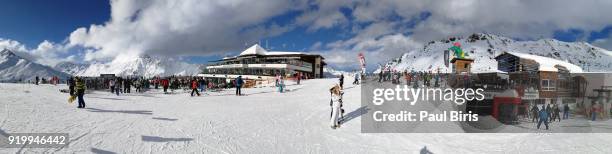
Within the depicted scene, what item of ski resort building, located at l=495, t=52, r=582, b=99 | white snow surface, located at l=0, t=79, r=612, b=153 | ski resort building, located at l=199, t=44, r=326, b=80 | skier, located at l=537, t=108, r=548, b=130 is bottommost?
white snow surface, located at l=0, t=79, r=612, b=153

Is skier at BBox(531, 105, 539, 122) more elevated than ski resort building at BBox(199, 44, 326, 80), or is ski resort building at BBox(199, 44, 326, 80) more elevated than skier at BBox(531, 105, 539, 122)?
ski resort building at BBox(199, 44, 326, 80)

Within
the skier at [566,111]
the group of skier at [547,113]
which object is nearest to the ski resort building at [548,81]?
the skier at [566,111]

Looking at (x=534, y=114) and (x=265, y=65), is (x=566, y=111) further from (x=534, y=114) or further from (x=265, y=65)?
(x=265, y=65)

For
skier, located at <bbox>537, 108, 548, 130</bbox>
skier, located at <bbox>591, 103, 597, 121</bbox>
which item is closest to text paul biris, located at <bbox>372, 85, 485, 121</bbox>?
skier, located at <bbox>537, 108, 548, 130</bbox>

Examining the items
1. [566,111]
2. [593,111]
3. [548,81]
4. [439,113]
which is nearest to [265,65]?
[439,113]

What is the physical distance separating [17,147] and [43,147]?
0.48 meters

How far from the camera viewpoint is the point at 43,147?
23.5 feet

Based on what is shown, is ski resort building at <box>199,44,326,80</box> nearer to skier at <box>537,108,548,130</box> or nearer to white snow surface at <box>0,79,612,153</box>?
white snow surface at <box>0,79,612,153</box>

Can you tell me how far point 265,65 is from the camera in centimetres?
6462

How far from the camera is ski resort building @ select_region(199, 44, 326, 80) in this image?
205 feet

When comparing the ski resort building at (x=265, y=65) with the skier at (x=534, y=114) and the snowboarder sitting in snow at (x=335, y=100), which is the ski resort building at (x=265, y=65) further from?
the skier at (x=534, y=114)

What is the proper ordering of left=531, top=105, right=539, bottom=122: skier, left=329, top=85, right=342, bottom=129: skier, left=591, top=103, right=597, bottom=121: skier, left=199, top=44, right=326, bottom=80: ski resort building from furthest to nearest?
left=199, top=44, right=326, bottom=80: ski resort building, left=329, top=85, right=342, bottom=129: skier, left=531, top=105, right=539, bottom=122: skier, left=591, top=103, right=597, bottom=121: skier

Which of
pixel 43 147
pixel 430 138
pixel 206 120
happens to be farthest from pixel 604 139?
pixel 43 147

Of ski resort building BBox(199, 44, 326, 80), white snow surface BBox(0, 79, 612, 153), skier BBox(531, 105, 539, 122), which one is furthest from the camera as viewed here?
ski resort building BBox(199, 44, 326, 80)
